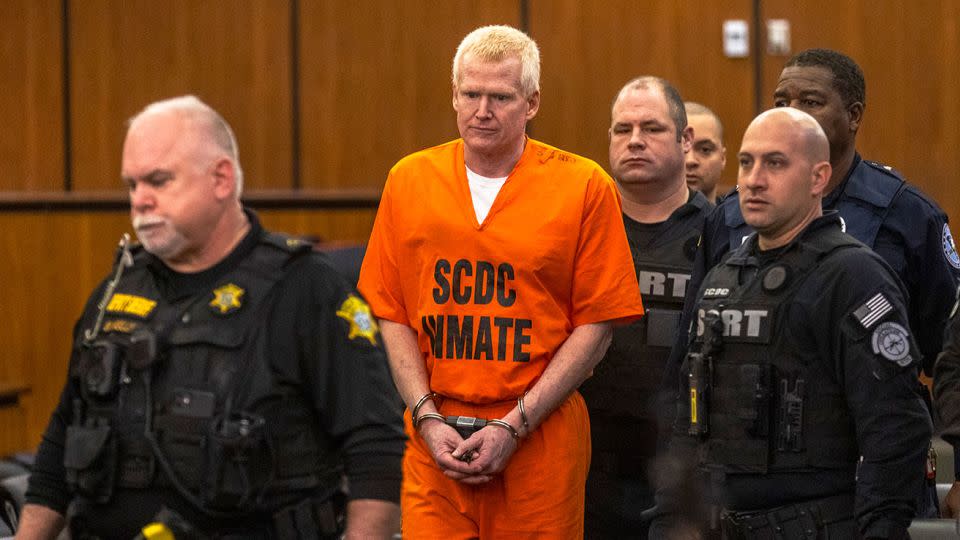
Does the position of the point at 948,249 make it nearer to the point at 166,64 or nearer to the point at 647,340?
the point at 647,340

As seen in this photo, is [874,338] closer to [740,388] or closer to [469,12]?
[740,388]

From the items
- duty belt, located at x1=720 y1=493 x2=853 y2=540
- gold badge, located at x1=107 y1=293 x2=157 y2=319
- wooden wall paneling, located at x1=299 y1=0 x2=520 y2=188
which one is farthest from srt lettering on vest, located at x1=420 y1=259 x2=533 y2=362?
wooden wall paneling, located at x1=299 y1=0 x2=520 y2=188

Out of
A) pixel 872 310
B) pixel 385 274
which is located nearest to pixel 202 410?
pixel 385 274

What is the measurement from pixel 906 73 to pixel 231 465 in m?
6.72

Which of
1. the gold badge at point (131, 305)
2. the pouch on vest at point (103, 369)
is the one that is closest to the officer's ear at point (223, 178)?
the gold badge at point (131, 305)

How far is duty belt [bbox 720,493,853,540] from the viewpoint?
342 centimetres

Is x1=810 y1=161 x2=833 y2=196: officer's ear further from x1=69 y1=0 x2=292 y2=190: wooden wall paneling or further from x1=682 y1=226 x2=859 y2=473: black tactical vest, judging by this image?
x1=69 y1=0 x2=292 y2=190: wooden wall paneling

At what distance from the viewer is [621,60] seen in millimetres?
Result: 8969

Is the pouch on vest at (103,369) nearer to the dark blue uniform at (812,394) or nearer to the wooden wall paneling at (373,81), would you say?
the dark blue uniform at (812,394)

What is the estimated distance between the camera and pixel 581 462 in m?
3.88

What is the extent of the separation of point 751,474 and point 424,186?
108cm

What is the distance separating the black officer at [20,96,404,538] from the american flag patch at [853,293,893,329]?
1.06 m

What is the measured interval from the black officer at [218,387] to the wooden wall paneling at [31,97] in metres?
6.13

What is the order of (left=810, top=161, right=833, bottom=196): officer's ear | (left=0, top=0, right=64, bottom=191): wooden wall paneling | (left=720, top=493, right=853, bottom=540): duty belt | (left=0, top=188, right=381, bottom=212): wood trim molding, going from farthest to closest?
(left=0, top=0, right=64, bottom=191): wooden wall paneling
(left=0, top=188, right=381, bottom=212): wood trim molding
(left=810, top=161, right=833, bottom=196): officer's ear
(left=720, top=493, right=853, bottom=540): duty belt
